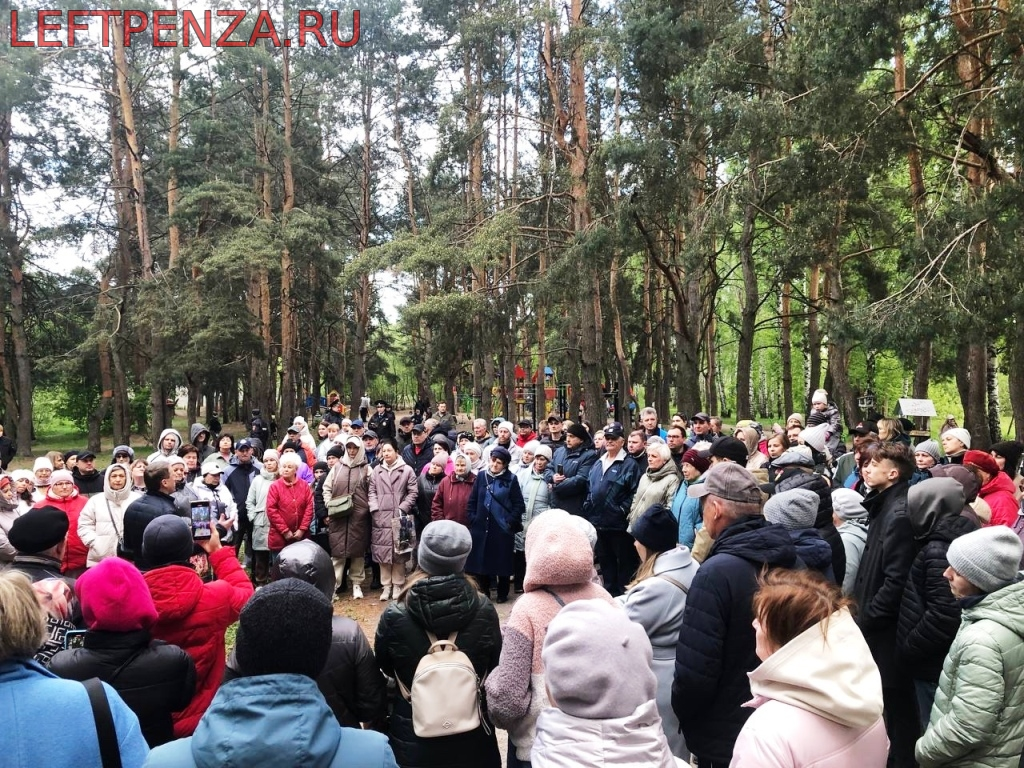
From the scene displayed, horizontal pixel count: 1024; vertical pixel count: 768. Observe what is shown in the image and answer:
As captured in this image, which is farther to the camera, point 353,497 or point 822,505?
point 353,497

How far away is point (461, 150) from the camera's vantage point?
16.9 metres

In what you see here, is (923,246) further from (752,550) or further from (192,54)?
(192,54)

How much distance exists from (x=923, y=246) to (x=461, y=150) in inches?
398

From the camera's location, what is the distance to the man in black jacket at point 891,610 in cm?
377

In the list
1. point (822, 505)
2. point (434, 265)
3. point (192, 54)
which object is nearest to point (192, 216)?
point (192, 54)

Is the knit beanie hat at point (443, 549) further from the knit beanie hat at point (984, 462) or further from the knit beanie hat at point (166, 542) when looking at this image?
the knit beanie hat at point (984, 462)

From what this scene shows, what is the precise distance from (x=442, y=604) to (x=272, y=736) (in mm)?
1253

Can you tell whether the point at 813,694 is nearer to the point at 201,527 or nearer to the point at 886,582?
the point at 886,582

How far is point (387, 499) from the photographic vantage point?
8.20 meters

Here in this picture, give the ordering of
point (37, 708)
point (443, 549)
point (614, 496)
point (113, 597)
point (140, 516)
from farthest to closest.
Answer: point (614, 496), point (140, 516), point (443, 549), point (113, 597), point (37, 708)

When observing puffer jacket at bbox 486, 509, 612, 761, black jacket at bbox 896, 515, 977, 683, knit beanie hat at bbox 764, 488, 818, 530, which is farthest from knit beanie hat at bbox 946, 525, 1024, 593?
puffer jacket at bbox 486, 509, 612, 761

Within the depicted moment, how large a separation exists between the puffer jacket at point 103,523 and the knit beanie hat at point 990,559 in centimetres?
536

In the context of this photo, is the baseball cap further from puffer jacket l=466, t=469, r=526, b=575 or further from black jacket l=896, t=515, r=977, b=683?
puffer jacket l=466, t=469, r=526, b=575

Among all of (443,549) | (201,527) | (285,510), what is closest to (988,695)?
(443,549)
